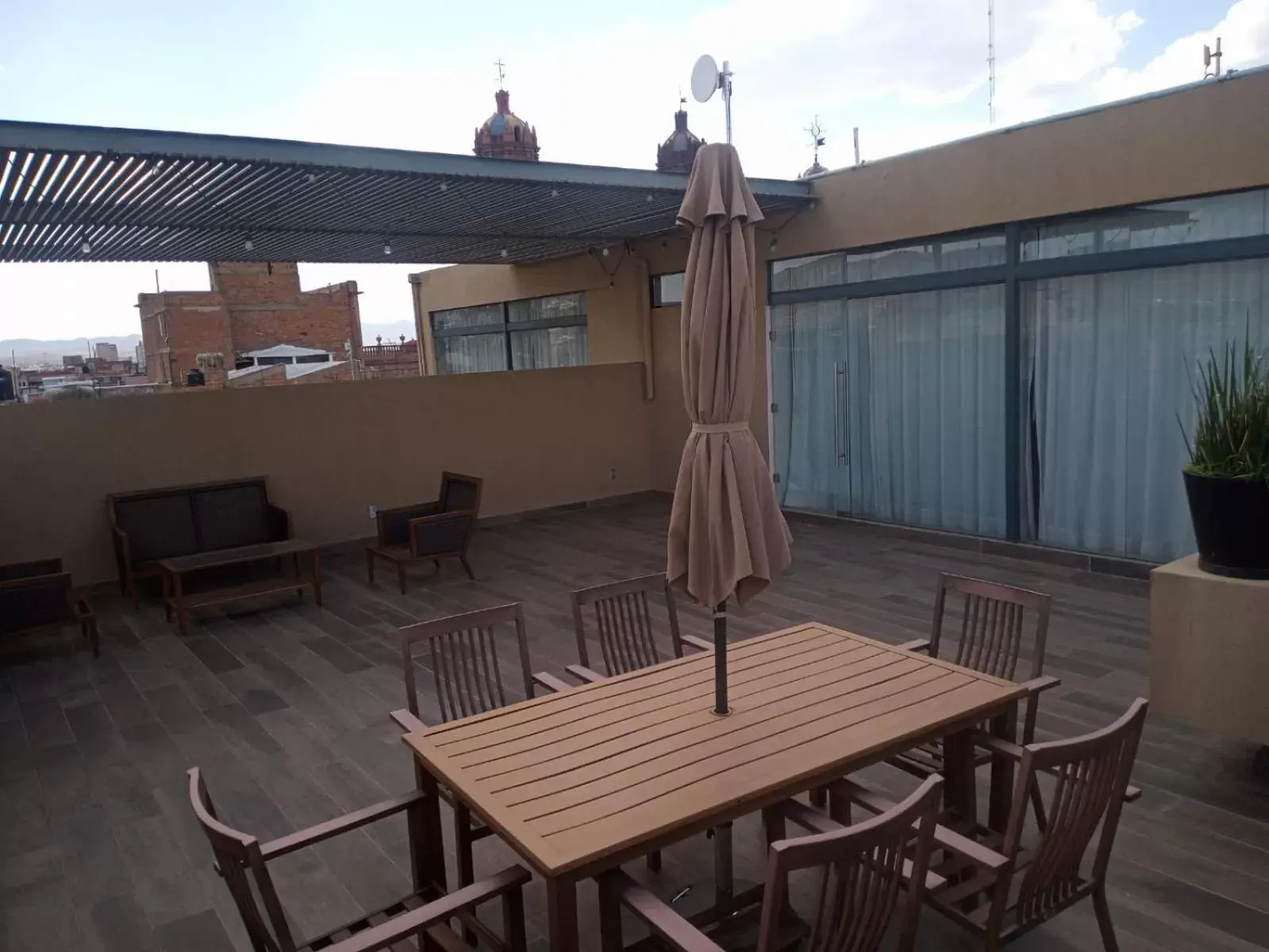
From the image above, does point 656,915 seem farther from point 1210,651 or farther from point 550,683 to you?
point 1210,651

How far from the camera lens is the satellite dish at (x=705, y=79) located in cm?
284

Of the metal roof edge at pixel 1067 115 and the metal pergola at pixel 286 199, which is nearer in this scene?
the metal pergola at pixel 286 199

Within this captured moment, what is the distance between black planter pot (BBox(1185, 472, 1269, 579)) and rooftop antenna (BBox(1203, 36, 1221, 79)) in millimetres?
3485

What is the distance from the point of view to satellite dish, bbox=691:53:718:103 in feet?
9.30

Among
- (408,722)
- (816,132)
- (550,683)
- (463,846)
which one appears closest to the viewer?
(463,846)

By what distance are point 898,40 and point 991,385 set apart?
18.5ft

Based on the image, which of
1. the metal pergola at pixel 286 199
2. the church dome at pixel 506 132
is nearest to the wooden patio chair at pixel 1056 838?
the metal pergola at pixel 286 199

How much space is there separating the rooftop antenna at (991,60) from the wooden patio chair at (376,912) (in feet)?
23.5

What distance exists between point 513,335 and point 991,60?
23.2ft

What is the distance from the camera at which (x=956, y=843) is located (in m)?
2.06

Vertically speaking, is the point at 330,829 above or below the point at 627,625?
below

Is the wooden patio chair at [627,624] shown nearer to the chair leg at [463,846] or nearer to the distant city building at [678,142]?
the chair leg at [463,846]

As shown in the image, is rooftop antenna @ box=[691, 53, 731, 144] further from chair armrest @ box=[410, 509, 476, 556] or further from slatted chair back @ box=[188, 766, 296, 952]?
chair armrest @ box=[410, 509, 476, 556]

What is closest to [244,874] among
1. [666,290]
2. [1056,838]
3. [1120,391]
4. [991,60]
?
[1056,838]
